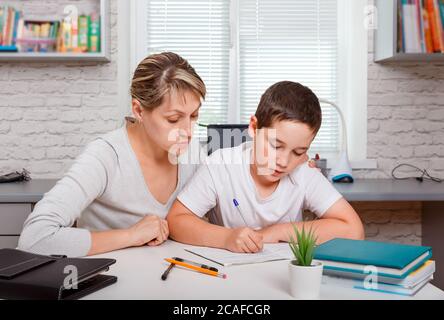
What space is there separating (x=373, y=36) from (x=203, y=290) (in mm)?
2483

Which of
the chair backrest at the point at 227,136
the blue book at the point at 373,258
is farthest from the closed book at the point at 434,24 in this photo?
the blue book at the point at 373,258

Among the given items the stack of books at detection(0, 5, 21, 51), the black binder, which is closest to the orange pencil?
the black binder

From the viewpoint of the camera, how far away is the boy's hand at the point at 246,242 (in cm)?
128

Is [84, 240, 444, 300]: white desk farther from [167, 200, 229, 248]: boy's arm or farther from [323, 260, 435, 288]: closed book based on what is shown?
[167, 200, 229, 248]: boy's arm

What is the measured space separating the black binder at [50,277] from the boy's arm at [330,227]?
524mm

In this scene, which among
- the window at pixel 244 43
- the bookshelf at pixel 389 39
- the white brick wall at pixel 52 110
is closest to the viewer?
the bookshelf at pixel 389 39

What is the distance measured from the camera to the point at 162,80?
151 centimetres

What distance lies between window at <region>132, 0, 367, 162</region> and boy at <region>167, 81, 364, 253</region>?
1474mm

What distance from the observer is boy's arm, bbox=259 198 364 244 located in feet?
4.61

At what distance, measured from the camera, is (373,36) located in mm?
3072

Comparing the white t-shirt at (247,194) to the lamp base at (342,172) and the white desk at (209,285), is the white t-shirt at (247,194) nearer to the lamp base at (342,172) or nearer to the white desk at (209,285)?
the white desk at (209,285)

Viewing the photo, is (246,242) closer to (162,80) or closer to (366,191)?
(162,80)

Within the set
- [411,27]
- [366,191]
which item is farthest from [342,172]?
[411,27]

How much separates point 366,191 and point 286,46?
3.75ft
